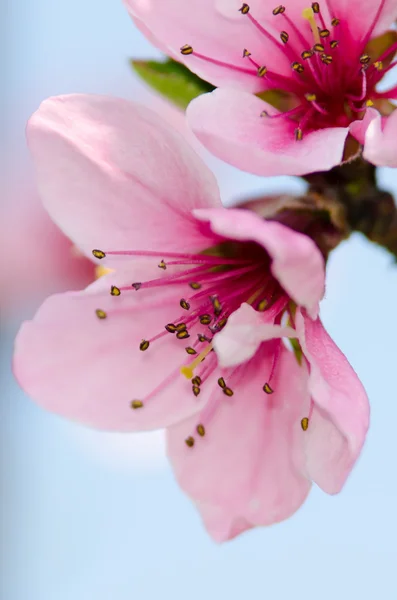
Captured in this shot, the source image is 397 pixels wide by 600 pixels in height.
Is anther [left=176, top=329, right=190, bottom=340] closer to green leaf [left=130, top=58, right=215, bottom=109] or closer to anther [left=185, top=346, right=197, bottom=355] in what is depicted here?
Result: anther [left=185, top=346, right=197, bottom=355]

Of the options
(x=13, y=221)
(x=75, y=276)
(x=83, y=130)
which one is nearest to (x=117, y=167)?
(x=83, y=130)

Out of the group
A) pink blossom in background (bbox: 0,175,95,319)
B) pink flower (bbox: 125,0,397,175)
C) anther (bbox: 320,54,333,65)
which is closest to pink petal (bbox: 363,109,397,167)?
pink flower (bbox: 125,0,397,175)

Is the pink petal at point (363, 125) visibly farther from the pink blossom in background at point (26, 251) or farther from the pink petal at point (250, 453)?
the pink blossom in background at point (26, 251)

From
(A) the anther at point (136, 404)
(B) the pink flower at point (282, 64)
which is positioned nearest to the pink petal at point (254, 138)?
(B) the pink flower at point (282, 64)

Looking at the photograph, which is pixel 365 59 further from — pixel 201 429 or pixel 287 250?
pixel 201 429

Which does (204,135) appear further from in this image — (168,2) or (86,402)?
(86,402)

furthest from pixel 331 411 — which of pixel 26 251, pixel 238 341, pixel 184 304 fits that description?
pixel 26 251
